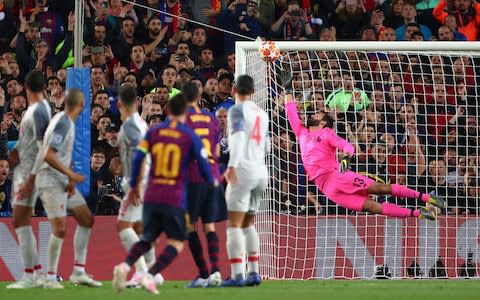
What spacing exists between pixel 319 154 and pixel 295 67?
2.64 meters

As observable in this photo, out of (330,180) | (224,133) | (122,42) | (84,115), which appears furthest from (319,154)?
(122,42)

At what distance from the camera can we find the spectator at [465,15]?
76.6 feet

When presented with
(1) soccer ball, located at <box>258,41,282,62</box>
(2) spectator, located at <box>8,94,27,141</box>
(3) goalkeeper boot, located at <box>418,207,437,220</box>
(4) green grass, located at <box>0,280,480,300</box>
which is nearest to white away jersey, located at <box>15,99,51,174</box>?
(4) green grass, located at <box>0,280,480,300</box>

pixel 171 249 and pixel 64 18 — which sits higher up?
pixel 64 18

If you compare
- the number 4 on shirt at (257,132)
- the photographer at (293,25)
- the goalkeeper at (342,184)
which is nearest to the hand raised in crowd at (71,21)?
the photographer at (293,25)

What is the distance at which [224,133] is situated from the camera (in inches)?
805

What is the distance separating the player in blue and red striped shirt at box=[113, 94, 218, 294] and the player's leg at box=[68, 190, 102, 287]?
156 centimetres

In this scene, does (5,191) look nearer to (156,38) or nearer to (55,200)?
(156,38)

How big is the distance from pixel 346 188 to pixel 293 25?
195 inches

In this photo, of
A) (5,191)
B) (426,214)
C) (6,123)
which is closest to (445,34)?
(426,214)

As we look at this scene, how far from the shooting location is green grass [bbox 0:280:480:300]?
13.3 metres

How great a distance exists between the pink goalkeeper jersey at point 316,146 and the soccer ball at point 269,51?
2.41 feet

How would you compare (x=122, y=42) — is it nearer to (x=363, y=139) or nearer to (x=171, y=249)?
(x=363, y=139)

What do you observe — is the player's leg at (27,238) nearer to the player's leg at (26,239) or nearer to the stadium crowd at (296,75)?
the player's leg at (26,239)
